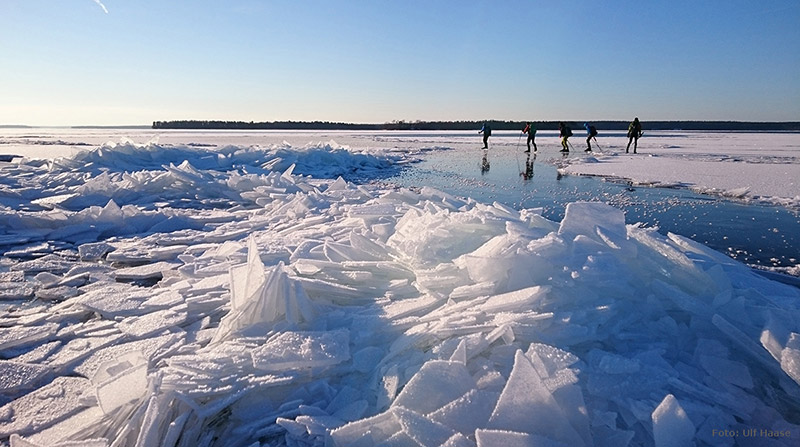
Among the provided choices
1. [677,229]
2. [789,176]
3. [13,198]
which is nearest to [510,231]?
[677,229]

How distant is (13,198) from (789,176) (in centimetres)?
1393

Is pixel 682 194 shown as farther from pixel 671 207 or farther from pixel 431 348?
pixel 431 348

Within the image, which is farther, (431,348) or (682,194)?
(682,194)

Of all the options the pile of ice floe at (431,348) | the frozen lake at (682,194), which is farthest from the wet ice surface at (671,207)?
the pile of ice floe at (431,348)

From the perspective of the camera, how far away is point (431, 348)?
69.5 inches

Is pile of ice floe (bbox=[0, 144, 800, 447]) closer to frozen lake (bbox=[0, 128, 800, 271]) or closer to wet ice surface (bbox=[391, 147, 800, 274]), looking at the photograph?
wet ice surface (bbox=[391, 147, 800, 274])

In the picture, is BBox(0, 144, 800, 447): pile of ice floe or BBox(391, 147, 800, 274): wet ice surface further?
BBox(391, 147, 800, 274): wet ice surface

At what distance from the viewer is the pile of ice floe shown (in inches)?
54.8

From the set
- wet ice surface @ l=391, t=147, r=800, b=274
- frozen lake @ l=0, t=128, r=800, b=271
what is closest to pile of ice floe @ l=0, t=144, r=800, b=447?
wet ice surface @ l=391, t=147, r=800, b=274

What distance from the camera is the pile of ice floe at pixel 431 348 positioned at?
139 centimetres

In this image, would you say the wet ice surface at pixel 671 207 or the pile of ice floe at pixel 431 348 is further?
the wet ice surface at pixel 671 207

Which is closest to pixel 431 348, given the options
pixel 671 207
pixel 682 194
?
pixel 671 207

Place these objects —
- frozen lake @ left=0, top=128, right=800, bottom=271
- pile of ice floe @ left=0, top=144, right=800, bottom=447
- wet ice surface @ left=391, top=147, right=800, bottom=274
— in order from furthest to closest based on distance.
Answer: frozen lake @ left=0, top=128, right=800, bottom=271 < wet ice surface @ left=391, top=147, right=800, bottom=274 < pile of ice floe @ left=0, top=144, right=800, bottom=447

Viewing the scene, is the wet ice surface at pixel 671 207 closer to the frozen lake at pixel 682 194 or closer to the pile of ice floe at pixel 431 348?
the frozen lake at pixel 682 194
